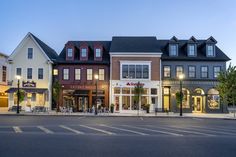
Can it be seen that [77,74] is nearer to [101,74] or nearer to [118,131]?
[101,74]

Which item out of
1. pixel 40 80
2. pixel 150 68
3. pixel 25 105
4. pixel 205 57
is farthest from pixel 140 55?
pixel 25 105

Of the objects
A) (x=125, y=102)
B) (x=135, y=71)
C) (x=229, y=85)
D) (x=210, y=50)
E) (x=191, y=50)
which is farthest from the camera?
(x=191, y=50)

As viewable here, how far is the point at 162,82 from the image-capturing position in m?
40.0

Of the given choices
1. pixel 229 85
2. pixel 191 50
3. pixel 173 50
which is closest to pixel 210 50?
pixel 191 50

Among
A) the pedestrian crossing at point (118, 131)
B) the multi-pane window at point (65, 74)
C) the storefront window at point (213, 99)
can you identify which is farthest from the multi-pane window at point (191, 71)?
the pedestrian crossing at point (118, 131)

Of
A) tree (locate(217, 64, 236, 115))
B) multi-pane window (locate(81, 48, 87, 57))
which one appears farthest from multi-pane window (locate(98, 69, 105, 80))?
tree (locate(217, 64, 236, 115))

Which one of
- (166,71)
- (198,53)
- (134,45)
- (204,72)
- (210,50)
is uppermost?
(134,45)

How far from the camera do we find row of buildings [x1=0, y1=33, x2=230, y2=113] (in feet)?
130

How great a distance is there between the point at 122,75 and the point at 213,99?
13.5 m

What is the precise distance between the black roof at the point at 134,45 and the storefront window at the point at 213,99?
980 centimetres

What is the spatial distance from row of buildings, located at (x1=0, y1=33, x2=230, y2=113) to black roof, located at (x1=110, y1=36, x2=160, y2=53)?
14cm

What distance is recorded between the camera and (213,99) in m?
40.0

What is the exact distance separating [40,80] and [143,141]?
31213mm

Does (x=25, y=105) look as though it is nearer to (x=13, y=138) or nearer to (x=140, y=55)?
(x=140, y=55)
